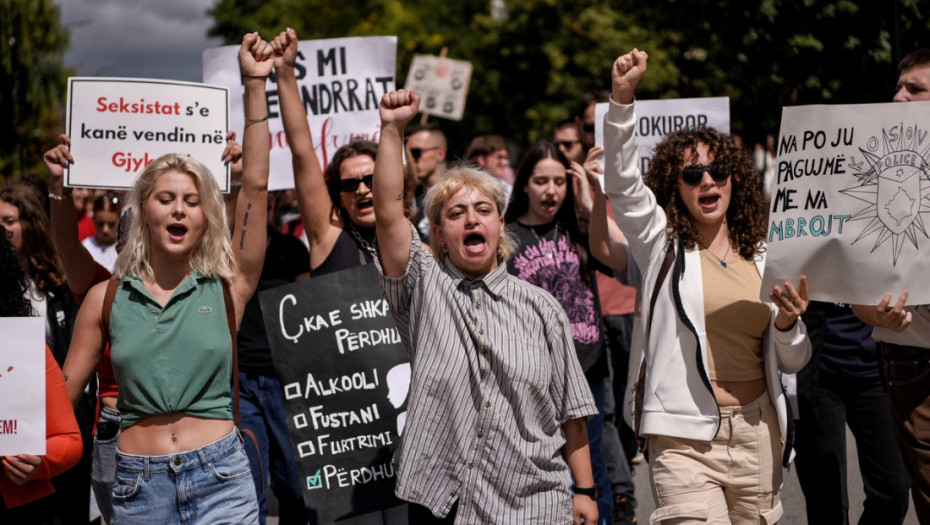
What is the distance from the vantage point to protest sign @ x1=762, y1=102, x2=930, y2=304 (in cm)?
398

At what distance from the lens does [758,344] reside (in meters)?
4.21

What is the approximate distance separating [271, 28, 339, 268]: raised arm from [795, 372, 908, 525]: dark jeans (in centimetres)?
236

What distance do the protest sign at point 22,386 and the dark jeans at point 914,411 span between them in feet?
10.1

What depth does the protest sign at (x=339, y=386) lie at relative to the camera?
15.1 ft

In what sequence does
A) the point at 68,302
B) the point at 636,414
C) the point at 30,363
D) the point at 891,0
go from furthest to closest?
the point at 891,0, the point at 68,302, the point at 636,414, the point at 30,363

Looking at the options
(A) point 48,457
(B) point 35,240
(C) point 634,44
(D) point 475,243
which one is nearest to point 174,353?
(A) point 48,457

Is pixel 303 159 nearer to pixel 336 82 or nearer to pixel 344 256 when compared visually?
pixel 344 256

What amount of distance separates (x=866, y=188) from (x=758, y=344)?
0.70 m

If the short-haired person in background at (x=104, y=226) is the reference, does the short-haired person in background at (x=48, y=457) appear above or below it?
below

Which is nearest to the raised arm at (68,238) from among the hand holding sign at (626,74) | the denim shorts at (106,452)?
the denim shorts at (106,452)

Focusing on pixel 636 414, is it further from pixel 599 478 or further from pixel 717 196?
pixel 599 478

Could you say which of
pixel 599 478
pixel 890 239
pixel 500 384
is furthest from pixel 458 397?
pixel 599 478

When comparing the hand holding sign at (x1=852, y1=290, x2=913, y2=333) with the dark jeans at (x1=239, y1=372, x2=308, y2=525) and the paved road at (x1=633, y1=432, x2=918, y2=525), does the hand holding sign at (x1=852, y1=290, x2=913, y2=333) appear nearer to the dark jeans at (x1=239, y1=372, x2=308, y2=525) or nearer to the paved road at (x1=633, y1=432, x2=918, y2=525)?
the paved road at (x1=633, y1=432, x2=918, y2=525)

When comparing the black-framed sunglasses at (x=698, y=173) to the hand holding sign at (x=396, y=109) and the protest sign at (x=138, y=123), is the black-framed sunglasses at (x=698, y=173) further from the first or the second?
the protest sign at (x=138, y=123)
